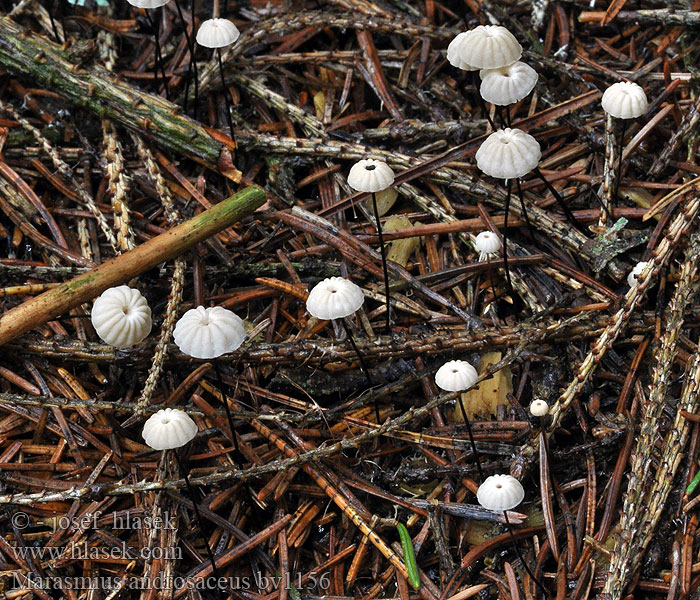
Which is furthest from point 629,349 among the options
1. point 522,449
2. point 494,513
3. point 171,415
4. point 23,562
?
point 23,562

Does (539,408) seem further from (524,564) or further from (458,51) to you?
(458,51)

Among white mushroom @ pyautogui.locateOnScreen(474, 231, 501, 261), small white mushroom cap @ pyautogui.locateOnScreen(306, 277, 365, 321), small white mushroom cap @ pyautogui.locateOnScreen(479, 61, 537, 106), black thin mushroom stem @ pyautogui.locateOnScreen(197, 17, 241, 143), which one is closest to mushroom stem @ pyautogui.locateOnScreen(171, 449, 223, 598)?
small white mushroom cap @ pyautogui.locateOnScreen(306, 277, 365, 321)

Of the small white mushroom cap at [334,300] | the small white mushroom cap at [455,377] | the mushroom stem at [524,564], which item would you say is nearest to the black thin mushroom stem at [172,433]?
the small white mushroom cap at [334,300]

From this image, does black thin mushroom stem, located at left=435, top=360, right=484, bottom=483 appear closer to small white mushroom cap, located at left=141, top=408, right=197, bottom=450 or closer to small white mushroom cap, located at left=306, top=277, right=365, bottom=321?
small white mushroom cap, located at left=306, top=277, right=365, bottom=321

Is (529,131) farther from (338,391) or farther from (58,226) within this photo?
(58,226)

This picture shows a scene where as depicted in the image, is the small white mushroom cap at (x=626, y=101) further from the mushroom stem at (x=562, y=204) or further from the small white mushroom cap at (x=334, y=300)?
the small white mushroom cap at (x=334, y=300)
